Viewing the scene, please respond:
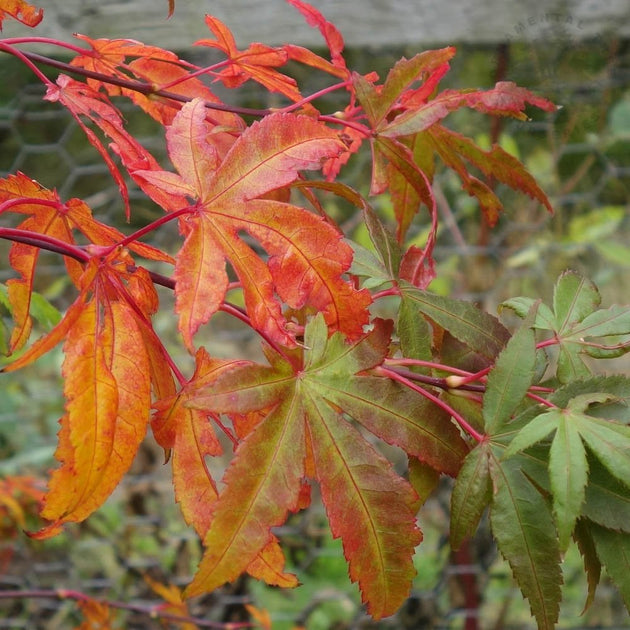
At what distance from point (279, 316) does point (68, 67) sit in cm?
14

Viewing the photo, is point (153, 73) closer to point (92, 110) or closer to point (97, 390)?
point (92, 110)

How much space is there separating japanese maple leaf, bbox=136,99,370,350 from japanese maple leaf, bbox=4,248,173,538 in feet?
0.10

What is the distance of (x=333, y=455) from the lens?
0.26 meters

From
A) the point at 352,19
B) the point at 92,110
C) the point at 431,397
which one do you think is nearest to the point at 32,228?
the point at 92,110

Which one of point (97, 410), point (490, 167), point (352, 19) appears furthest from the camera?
point (352, 19)

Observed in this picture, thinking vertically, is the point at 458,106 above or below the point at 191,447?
above

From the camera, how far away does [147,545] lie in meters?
1.09

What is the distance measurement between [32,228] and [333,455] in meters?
0.15

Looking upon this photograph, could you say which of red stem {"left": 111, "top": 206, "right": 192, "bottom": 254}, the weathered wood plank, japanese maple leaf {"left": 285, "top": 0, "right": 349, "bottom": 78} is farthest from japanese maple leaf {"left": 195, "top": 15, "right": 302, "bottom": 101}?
the weathered wood plank

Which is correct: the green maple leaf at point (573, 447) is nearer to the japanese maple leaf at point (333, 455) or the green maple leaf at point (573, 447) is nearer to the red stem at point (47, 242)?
the japanese maple leaf at point (333, 455)

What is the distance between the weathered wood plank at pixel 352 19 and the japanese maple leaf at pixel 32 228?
647 mm

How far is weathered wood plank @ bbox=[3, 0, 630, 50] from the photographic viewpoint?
92 centimetres

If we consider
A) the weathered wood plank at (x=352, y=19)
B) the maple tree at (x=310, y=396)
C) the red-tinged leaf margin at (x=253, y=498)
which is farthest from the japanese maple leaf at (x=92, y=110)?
the weathered wood plank at (x=352, y=19)

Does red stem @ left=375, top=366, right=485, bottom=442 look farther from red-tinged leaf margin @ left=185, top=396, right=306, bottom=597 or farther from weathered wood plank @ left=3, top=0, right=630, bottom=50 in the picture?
weathered wood plank @ left=3, top=0, right=630, bottom=50
